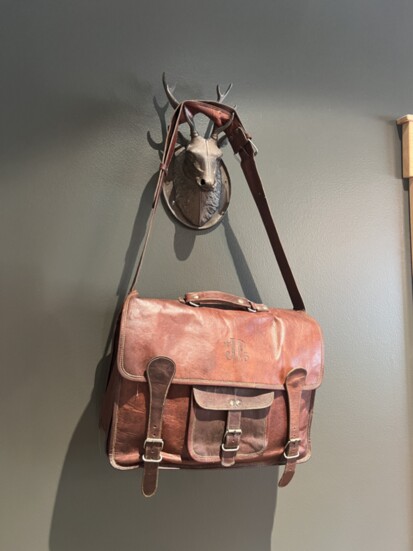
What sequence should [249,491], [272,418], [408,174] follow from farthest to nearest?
[408,174], [249,491], [272,418]

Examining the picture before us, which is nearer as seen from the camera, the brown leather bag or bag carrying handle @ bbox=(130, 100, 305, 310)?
the brown leather bag

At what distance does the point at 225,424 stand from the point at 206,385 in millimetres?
79

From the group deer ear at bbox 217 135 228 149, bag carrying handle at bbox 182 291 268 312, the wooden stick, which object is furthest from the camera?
the wooden stick

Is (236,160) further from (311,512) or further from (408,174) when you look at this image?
(311,512)

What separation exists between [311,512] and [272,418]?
381mm

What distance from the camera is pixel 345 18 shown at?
1.16 m

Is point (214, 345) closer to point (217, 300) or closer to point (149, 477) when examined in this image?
point (217, 300)

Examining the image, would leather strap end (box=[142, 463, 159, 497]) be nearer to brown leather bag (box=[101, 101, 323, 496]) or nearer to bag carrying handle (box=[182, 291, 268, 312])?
brown leather bag (box=[101, 101, 323, 496])

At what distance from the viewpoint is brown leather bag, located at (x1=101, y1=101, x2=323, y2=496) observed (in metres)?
0.77

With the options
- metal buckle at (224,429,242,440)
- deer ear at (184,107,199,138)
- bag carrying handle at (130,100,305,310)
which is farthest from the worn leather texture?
deer ear at (184,107,199,138)

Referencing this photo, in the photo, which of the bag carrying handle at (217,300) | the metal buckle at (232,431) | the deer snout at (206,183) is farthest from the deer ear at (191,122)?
the metal buckle at (232,431)

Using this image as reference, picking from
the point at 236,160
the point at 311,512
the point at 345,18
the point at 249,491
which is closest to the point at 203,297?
the point at 236,160

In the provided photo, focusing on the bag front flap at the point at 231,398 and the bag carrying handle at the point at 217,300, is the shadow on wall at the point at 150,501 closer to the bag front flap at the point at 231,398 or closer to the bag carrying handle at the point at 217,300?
the bag carrying handle at the point at 217,300

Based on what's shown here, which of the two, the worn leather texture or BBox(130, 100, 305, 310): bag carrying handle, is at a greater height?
BBox(130, 100, 305, 310): bag carrying handle
